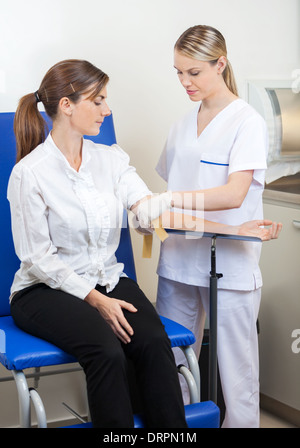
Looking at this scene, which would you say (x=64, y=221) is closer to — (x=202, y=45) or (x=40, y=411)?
(x=40, y=411)

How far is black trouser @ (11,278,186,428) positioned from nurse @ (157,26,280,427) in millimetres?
332

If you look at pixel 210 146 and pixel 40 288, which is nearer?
pixel 40 288

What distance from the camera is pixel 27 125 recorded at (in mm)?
1876

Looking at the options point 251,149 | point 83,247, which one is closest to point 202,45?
point 251,149

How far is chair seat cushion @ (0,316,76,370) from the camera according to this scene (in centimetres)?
156

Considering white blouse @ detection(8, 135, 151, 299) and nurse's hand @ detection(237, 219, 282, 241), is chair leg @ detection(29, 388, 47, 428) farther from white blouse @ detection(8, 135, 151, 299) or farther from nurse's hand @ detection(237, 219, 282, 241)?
nurse's hand @ detection(237, 219, 282, 241)

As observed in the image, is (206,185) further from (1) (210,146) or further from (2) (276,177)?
(2) (276,177)

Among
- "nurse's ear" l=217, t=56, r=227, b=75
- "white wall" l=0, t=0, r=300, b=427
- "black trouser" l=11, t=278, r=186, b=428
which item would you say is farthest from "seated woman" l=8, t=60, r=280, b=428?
"white wall" l=0, t=0, r=300, b=427

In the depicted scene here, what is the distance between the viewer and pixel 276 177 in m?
2.60

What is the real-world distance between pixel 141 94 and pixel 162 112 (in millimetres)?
119

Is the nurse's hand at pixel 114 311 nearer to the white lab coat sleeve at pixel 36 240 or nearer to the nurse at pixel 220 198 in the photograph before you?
the white lab coat sleeve at pixel 36 240

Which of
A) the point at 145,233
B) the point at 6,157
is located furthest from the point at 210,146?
the point at 6,157

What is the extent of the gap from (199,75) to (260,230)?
49cm

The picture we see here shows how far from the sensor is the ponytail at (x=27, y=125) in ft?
6.10
